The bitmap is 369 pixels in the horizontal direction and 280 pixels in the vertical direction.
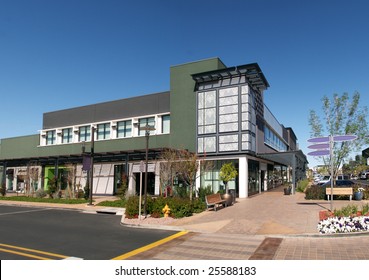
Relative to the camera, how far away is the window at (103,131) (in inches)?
1327

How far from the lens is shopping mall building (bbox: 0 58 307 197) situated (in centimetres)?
2575

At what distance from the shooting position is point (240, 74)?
2555 cm

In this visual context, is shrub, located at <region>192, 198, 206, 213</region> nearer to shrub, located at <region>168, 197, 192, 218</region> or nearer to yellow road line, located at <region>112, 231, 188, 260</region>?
shrub, located at <region>168, 197, 192, 218</region>

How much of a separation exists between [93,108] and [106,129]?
3.31 m

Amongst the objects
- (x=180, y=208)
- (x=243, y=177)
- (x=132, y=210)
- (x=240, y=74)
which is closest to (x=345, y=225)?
(x=180, y=208)

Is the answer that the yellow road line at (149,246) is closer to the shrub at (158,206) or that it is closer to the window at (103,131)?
the shrub at (158,206)

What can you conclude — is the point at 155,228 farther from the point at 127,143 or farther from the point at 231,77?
the point at 127,143

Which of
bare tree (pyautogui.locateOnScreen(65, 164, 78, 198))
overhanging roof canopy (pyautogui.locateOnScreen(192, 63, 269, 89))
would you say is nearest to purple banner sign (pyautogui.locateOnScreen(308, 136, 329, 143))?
overhanging roof canopy (pyautogui.locateOnScreen(192, 63, 269, 89))

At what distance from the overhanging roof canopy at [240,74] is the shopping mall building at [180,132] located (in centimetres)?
8

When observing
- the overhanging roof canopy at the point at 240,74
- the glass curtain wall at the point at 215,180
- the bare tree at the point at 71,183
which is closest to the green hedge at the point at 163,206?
the glass curtain wall at the point at 215,180

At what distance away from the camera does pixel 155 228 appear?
13.3 meters

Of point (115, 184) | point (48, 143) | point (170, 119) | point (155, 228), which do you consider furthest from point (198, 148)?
point (48, 143)

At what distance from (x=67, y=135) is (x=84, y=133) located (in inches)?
121
